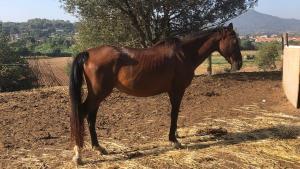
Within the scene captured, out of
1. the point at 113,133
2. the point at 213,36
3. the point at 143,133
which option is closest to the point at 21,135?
the point at 113,133

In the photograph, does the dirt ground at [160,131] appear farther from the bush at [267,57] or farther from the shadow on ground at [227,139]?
the bush at [267,57]

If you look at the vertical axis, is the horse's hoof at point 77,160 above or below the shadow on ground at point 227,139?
above

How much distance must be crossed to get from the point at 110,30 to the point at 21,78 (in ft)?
27.4

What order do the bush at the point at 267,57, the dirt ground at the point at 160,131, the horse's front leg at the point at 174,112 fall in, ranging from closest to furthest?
the dirt ground at the point at 160,131 → the horse's front leg at the point at 174,112 → the bush at the point at 267,57

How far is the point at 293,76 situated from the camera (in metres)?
9.85

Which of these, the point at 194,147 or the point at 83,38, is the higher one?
the point at 83,38

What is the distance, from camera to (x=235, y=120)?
820 cm

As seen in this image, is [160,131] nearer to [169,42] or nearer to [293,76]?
[169,42]

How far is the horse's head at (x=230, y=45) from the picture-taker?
21.9ft

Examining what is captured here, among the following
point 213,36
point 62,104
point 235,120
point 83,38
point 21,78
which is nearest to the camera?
point 213,36

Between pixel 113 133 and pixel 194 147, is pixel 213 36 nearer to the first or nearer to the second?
pixel 194 147

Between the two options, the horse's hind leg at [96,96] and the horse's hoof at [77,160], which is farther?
the horse's hind leg at [96,96]

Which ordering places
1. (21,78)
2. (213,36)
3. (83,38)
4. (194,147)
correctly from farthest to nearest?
(21,78), (83,38), (213,36), (194,147)

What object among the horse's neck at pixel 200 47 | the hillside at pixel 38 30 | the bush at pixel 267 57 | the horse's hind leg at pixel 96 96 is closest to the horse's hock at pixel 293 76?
the horse's neck at pixel 200 47
